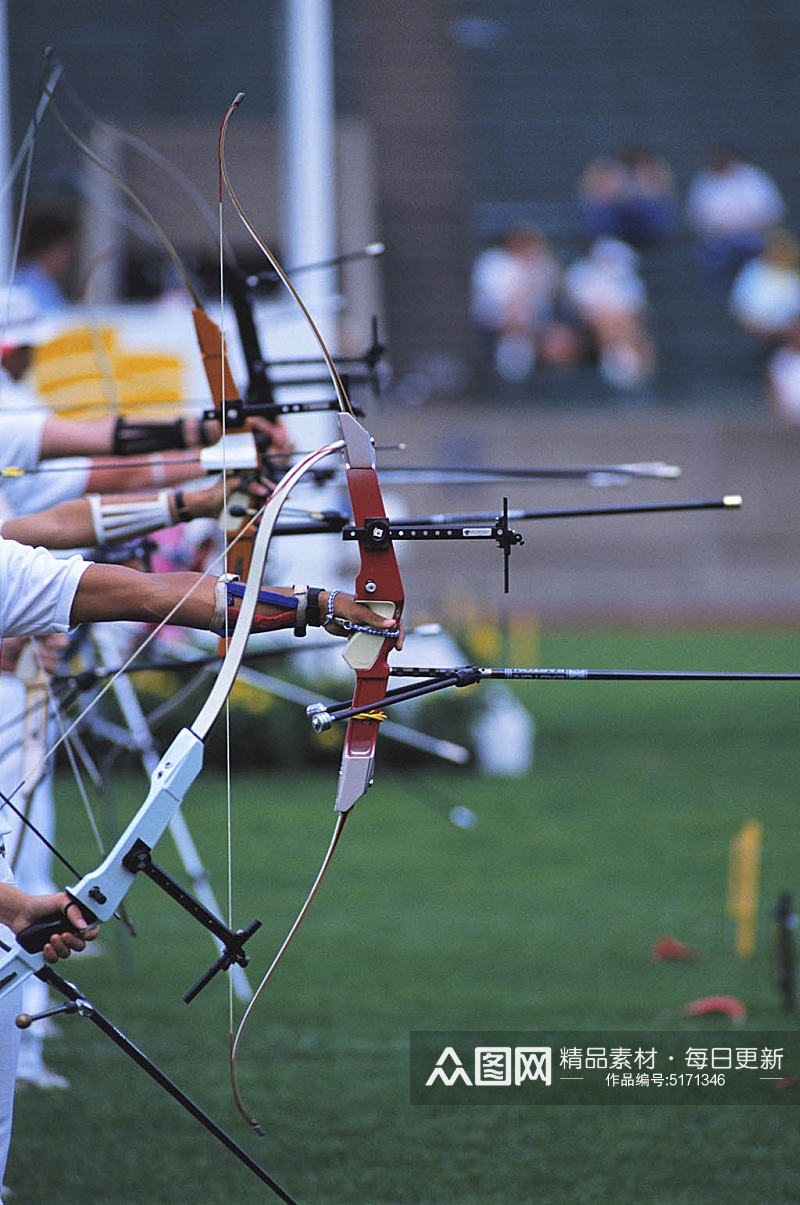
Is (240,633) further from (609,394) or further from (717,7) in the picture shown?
(717,7)

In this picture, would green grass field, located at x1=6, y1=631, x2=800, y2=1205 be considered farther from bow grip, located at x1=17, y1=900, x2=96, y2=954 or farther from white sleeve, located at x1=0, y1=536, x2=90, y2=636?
white sleeve, located at x1=0, y1=536, x2=90, y2=636

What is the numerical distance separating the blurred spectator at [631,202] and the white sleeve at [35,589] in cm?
1704

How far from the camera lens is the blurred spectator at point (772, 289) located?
18.5 metres

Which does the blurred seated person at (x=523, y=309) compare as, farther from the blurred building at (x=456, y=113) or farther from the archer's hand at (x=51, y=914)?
the archer's hand at (x=51, y=914)

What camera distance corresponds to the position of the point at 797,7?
21.8 m

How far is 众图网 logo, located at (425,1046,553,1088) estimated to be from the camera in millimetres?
4680

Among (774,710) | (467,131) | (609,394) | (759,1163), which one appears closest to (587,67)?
(467,131)

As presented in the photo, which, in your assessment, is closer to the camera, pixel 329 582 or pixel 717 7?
pixel 329 582

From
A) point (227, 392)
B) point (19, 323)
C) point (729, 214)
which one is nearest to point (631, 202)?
point (729, 214)

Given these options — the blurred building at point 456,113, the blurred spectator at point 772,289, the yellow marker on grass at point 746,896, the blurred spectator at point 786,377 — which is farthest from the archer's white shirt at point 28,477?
the blurred spectator at point 772,289

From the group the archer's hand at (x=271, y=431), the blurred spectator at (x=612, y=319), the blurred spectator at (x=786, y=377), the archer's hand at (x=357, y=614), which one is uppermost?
the blurred spectator at (x=612, y=319)

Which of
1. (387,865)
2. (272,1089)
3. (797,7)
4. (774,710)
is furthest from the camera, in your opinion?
(797,7)

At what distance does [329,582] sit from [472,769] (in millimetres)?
1562

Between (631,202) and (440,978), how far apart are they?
1499 centimetres
